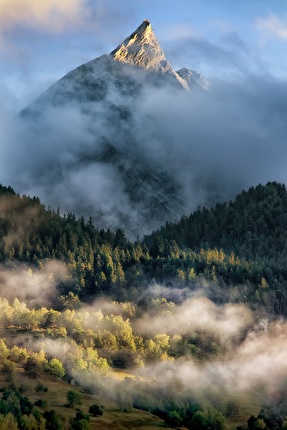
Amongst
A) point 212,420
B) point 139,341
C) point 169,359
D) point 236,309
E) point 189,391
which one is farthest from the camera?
point 236,309

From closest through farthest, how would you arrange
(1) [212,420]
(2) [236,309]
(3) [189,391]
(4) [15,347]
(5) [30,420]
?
1. (5) [30,420]
2. (1) [212,420]
3. (3) [189,391]
4. (4) [15,347]
5. (2) [236,309]

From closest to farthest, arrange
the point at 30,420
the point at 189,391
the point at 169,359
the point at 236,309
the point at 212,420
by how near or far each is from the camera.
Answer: the point at 30,420 → the point at 212,420 → the point at 189,391 → the point at 169,359 → the point at 236,309

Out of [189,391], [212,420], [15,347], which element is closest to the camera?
[212,420]

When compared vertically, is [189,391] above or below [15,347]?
below

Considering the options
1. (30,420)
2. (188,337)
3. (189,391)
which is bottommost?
(30,420)

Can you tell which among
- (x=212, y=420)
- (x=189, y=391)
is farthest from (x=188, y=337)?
(x=212, y=420)

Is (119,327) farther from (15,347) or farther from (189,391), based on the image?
(189,391)

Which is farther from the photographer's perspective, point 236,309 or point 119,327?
point 236,309

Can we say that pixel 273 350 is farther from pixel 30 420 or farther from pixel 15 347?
pixel 30 420

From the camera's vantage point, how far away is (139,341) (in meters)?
166

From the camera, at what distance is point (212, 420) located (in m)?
106

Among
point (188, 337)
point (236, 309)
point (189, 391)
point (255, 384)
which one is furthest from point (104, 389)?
point (236, 309)

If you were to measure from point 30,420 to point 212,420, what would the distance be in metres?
32.3

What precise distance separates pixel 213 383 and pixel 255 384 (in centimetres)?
966
